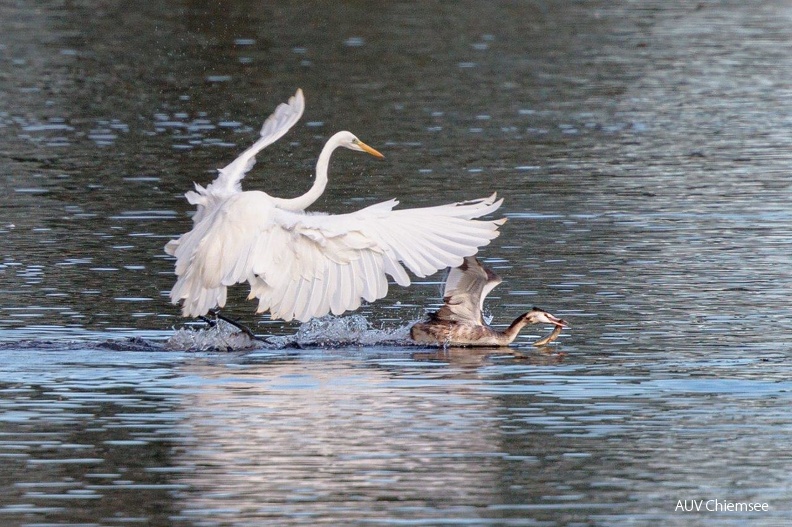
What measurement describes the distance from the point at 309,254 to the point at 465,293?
71.3 inches

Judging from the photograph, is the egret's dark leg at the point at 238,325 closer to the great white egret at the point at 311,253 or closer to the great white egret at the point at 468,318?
the great white egret at the point at 311,253

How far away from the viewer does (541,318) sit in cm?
1666

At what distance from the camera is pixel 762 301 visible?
59.5 ft

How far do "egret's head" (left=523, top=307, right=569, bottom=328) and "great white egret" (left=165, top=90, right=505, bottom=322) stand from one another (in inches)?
34.5

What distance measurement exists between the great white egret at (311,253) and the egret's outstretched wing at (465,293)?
0.70m

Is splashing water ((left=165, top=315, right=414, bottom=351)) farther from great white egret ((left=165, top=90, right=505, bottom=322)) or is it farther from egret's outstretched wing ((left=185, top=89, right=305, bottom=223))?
egret's outstretched wing ((left=185, top=89, right=305, bottom=223))

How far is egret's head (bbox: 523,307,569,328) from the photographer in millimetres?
16562

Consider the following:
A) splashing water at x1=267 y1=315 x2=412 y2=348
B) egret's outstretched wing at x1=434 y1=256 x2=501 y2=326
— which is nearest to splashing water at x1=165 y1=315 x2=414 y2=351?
splashing water at x1=267 y1=315 x2=412 y2=348

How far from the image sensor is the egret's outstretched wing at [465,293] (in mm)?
17141

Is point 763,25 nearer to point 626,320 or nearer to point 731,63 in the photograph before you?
point 731,63

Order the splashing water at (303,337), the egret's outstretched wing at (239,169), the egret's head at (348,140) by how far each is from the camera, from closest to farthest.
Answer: the splashing water at (303,337)
the egret's outstretched wing at (239,169)
the egret's head at (348,140)

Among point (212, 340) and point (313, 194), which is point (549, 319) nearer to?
point (313, 194)

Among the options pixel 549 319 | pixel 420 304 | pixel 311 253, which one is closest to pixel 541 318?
pixel 549 319

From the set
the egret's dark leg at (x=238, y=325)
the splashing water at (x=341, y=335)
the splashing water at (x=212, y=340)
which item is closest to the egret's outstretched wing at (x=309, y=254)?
the splashing water at (x=212, y=340)
